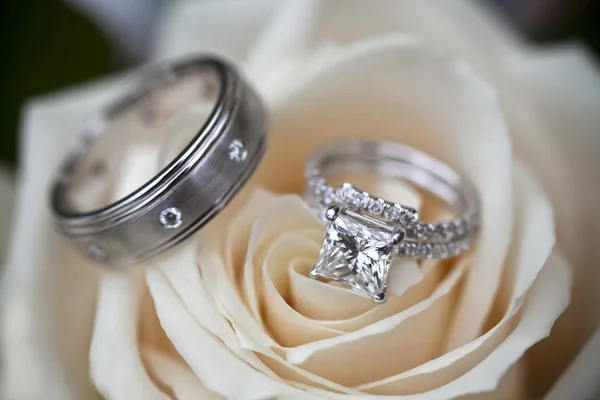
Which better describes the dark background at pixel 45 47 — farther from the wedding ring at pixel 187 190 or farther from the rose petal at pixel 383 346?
the rose petal at pixel 383 346

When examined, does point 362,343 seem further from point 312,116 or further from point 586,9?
point 586,9

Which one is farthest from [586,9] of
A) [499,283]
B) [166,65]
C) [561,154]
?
[166,65]

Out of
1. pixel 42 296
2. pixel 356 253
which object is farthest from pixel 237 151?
pixel 42 296

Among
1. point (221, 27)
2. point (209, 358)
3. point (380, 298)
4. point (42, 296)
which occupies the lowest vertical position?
point (42, 296)

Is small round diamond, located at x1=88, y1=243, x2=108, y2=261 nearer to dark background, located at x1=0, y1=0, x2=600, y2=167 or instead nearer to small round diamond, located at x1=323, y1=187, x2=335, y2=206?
small round diamond, located at x1=323, y1=187, x2=335, y2=206

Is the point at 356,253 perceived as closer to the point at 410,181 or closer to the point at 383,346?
the point at 383,346

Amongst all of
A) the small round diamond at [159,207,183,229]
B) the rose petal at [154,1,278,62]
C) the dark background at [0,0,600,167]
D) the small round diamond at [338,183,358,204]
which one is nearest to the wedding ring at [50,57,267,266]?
the small round diamond at [159,207,183,229]
